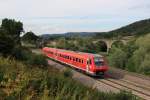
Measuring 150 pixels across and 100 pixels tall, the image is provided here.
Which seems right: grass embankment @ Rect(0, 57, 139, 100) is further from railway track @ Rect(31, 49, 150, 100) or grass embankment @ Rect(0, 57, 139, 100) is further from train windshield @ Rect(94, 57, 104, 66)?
train windshield @ Rect(94, 57, 104, 66)

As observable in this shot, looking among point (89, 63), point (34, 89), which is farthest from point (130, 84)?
point (34, 89)

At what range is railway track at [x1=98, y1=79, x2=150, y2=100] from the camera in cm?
2240

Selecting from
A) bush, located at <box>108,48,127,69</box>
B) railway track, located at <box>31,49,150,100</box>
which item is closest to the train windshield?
railway track, located at <box>31,49,150,100</box>

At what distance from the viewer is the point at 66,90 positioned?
9062 mm

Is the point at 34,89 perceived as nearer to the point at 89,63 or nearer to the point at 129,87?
the point at 129,87

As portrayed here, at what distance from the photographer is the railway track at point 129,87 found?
22.4 m

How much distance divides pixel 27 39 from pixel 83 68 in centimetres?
8925

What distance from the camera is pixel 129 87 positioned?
2548cm

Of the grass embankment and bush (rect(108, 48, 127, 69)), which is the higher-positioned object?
the grass embankment

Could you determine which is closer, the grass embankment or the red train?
the grass embankment

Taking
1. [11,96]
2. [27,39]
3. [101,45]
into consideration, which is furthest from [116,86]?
[27,39]

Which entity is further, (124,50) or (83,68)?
(124,50)

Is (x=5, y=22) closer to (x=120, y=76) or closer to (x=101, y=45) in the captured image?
(x=101, y=45)

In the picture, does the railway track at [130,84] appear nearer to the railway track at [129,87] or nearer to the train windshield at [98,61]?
the railway track at [129,87]
